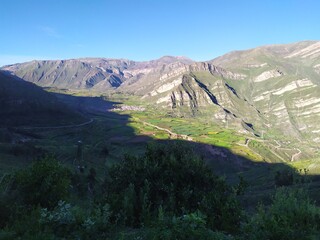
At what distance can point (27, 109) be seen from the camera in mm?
168750

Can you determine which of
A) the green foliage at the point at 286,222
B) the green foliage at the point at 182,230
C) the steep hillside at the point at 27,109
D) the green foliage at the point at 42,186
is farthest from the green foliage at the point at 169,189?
the steep hillside at the point at 27,109

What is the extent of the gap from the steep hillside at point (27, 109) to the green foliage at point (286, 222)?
156 metres

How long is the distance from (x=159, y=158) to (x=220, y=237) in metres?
8.80

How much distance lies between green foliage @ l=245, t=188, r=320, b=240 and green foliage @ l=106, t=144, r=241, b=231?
180 cm

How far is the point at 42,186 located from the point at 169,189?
7909 mm

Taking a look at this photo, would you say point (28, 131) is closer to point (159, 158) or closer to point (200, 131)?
point (200, 131)

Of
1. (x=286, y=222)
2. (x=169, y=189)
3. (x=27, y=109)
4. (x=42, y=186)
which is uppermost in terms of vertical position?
(x=286, y=222)

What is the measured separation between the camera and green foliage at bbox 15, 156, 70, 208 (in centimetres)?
1889

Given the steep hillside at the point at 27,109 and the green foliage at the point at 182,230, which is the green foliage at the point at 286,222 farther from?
the steep hillside at the point at 27,109

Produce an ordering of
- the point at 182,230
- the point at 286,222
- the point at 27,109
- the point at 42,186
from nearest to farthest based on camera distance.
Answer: the point at 182,230, the point at 286,222, the point at 42,186, the point at 27,109

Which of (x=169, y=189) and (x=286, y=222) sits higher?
(x=286, y=222)

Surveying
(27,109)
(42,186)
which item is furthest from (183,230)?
(27,109)

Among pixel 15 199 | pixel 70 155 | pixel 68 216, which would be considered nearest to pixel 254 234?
pixel 68 216

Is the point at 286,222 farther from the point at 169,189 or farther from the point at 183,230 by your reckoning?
the point at 169,189
